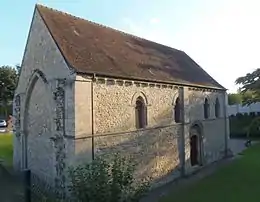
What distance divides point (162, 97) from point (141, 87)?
2.29 meters

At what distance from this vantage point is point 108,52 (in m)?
17.6

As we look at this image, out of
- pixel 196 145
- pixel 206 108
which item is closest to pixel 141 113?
pixel 196 145

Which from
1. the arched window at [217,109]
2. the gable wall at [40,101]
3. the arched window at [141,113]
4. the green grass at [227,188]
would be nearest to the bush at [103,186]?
the gable wall at [40,101]

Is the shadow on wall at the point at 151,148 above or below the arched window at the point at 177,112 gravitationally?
below

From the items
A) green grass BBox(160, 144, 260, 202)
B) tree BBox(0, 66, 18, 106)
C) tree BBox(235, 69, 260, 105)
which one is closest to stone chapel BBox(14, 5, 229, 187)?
green grass BBox(160, 144, 260, 202)

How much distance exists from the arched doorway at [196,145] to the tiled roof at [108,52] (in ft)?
12.0

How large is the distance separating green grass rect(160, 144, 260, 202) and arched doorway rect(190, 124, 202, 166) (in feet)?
6.40

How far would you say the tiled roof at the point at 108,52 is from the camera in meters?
15.1

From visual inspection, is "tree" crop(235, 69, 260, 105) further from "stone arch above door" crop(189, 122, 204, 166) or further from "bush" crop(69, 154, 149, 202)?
"stone arch above door" crop(189, 122, 204, 166)

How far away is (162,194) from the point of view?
656 inches

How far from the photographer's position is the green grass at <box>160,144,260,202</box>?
1520 centimetres

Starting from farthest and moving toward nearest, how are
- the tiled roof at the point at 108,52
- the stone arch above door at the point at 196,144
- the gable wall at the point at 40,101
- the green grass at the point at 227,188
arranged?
the stone arch above door at the point at 196,144, the green grass at the point at 227,188, the tiled roof at the point at 108,52, the gable wall at the point at 40,101

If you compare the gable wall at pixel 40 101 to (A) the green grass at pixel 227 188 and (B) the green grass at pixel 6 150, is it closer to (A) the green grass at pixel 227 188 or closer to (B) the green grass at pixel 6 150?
(B) the green grass at pixel 6 150

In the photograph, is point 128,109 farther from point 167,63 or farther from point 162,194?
point 167,63
